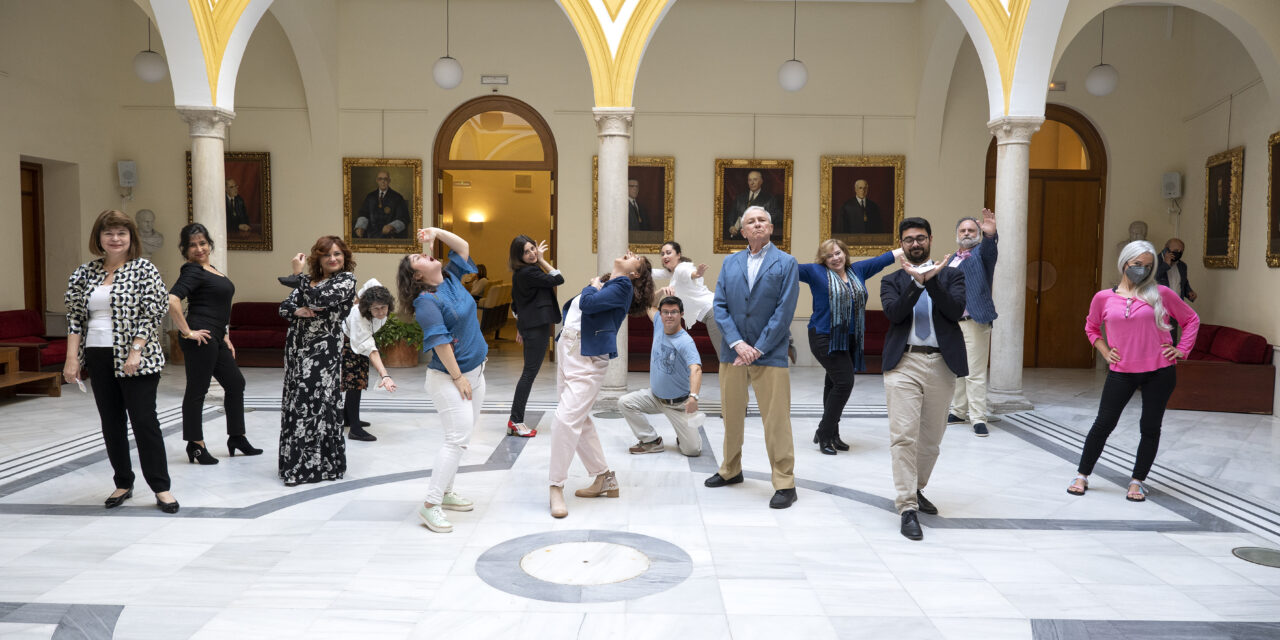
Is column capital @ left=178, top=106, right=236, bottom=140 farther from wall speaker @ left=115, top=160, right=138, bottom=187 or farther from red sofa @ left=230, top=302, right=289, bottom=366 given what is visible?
wall speaker @ left=115, top=160, right=138, bottom=187

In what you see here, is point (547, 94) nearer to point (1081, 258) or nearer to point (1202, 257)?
point (1081, 258)

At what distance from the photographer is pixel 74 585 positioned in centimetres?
369

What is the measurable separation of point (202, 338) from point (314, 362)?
2.96 ft

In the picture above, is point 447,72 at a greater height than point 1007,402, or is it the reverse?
point 447,72

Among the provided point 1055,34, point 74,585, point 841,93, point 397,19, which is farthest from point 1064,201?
point 74,585

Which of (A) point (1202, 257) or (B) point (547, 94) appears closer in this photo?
(A) point (1202, 257)

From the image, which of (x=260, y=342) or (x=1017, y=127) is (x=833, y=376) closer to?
(x=1017, y=127)

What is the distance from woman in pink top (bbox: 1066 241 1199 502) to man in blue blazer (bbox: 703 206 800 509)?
1873mm

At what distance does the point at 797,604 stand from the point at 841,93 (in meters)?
9.49

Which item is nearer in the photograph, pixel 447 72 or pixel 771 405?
pixel 771 405

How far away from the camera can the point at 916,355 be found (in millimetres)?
4430

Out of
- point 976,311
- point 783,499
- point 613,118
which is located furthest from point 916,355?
point 613,118

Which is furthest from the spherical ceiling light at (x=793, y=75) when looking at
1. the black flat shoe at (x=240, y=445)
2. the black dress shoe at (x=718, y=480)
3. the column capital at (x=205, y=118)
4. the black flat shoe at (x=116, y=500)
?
the black flat shoe at (x=116, y=500)

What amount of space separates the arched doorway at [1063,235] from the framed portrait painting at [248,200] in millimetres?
10337
